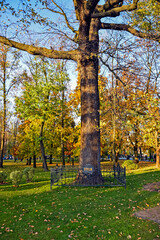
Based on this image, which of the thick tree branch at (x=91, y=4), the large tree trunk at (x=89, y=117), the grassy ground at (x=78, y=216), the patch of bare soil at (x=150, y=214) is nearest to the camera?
the grassy ground at (x=78, y=216)

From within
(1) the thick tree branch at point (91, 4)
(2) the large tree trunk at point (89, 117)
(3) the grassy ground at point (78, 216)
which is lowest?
(3) the grassy ground at point (78, 216)

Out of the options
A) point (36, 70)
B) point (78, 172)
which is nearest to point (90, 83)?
point (78, 172)

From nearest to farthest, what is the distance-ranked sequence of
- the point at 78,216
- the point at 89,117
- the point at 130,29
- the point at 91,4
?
the point at 78,216, the point at 91,4, the point at 89,117, the point at 130,29

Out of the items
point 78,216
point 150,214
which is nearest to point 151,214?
point 150,214

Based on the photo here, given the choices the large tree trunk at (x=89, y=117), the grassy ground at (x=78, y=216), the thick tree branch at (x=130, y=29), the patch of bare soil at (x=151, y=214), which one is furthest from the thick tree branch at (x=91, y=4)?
the patch of bare soil at (x=151, y=214)

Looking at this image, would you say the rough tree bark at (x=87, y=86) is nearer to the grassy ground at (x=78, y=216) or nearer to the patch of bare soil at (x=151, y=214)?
the grassy ground at (x=78, y=216)

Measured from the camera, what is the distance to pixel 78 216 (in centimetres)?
651

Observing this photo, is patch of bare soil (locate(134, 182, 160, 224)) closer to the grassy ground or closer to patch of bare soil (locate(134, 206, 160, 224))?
patch of bare soil (locate(134, 206, 160, 224))

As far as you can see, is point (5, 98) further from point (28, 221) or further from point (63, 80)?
point (28, 221)

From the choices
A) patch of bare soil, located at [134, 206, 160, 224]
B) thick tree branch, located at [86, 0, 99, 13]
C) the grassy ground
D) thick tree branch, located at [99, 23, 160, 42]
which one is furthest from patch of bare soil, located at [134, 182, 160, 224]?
thick tree branch, located at [86, 0, 99, 13]

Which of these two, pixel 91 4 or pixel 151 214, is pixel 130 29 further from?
pixel 151 214

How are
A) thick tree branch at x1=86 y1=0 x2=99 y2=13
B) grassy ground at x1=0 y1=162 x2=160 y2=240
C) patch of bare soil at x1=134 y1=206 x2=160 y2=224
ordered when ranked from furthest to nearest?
thick tree branch at x1=86 y1=0 x2=99 y2=13 → patch of bare soil at x1=134 y1=206 x2=160 y2=224 → grassy ground at x1=0 y1=162 x2=160 y2=240

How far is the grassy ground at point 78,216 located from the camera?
17.2ft

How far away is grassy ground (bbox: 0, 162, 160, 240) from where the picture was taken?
5.24 metres
